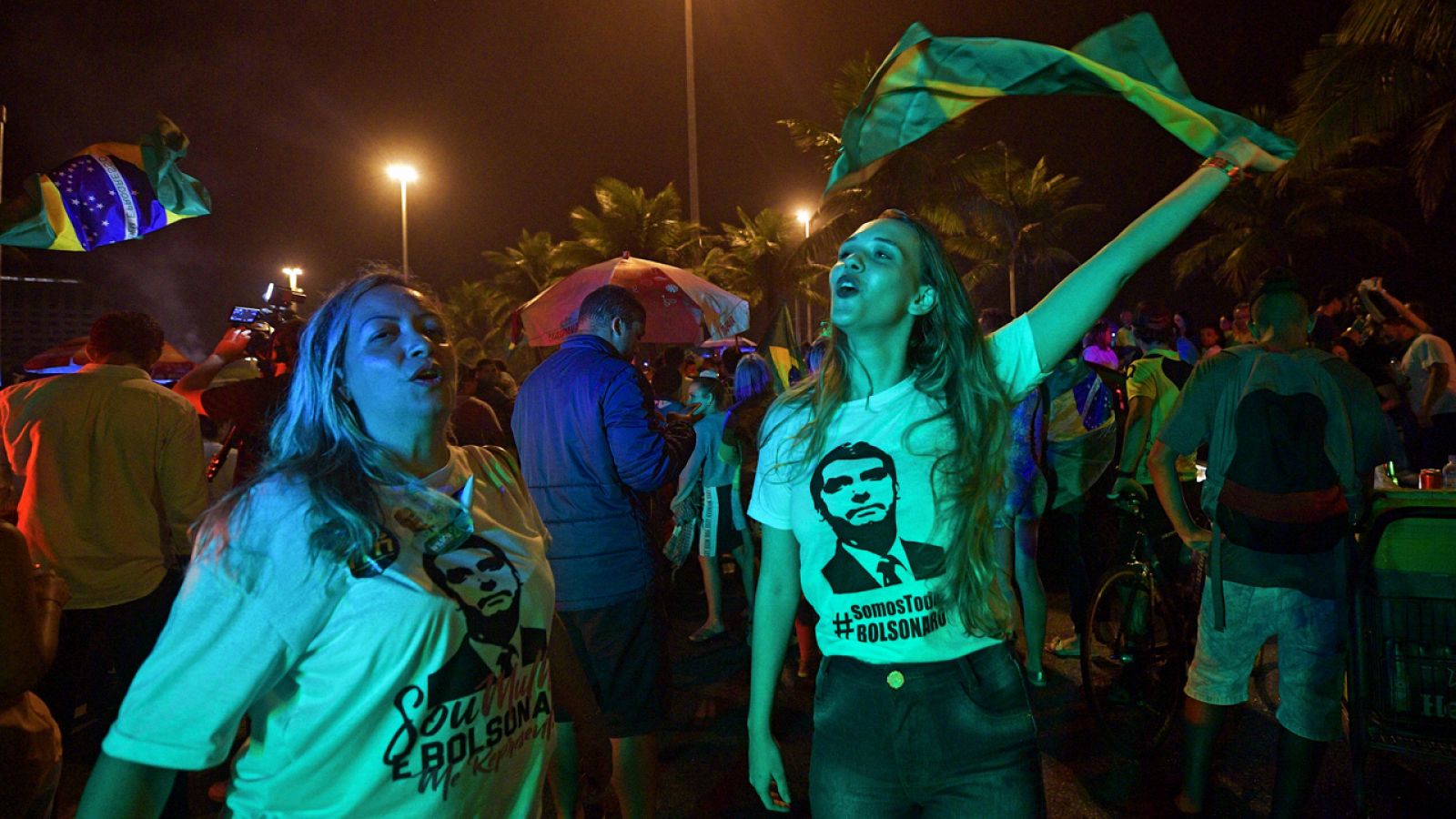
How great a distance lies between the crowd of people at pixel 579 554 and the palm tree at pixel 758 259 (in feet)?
116

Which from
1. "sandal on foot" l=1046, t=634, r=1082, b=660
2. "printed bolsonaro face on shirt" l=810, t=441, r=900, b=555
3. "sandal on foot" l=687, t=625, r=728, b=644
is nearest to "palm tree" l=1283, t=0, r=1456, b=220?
"sandal on foot" l=1046, t=634, r=1082, b=660

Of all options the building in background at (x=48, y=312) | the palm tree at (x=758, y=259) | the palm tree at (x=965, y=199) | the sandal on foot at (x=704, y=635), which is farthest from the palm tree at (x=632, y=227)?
the sandal on foot at (x=704, y=635)

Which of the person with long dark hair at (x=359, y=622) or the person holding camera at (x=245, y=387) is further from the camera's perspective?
the person holding camera at (x=245, y=387)

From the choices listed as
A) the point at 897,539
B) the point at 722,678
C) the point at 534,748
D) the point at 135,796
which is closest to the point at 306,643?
the point at 135,796

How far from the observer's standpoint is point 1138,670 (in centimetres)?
513

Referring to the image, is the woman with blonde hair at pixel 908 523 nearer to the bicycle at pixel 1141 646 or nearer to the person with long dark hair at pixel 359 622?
the person with long dark hair at pixel 359 622

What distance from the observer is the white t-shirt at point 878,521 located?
216cm

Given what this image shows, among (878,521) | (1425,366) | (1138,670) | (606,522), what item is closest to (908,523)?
(878,521)

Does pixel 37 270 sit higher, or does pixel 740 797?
pixel 37 270

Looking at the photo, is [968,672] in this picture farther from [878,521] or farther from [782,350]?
[782,350]

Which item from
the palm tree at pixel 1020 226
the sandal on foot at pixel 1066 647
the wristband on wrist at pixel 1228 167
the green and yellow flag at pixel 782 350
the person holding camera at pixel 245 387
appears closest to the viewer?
the wristband on wrist at pixel 1228 167

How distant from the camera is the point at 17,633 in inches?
97.0

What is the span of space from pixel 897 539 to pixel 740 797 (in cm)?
278

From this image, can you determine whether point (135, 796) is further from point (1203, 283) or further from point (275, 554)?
point (1203, 283)
